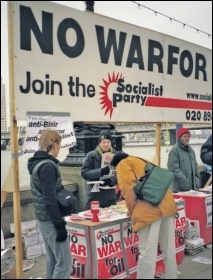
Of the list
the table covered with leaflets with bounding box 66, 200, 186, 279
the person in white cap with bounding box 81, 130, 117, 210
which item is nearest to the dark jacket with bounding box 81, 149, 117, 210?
the person in white cap with bounding box 81, 130, 117, 210

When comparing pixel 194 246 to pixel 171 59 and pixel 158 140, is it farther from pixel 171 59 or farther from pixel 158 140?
pixel 171 59

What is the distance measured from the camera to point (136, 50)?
4.88m

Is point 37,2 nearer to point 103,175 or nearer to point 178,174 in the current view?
point 103,175

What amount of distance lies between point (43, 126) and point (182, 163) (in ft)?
9.63

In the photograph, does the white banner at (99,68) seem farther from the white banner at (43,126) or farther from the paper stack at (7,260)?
the paper stack at (7,260)

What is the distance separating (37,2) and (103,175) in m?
2.50

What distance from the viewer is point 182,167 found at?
5.90 m

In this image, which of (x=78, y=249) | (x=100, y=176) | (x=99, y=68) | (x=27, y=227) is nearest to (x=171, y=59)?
(x=99, y=68)

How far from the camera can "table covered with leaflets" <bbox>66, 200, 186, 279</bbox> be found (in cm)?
388

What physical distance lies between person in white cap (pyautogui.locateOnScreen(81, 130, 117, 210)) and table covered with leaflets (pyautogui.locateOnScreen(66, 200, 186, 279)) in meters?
0.76

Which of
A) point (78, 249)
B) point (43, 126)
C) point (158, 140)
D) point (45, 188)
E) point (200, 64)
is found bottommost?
point (78, 249)

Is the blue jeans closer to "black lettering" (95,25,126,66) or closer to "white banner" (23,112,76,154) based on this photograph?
"white banner" (23,112,76,154)

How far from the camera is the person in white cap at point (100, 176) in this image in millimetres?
5082

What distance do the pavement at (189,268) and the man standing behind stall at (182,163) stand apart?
120cm
